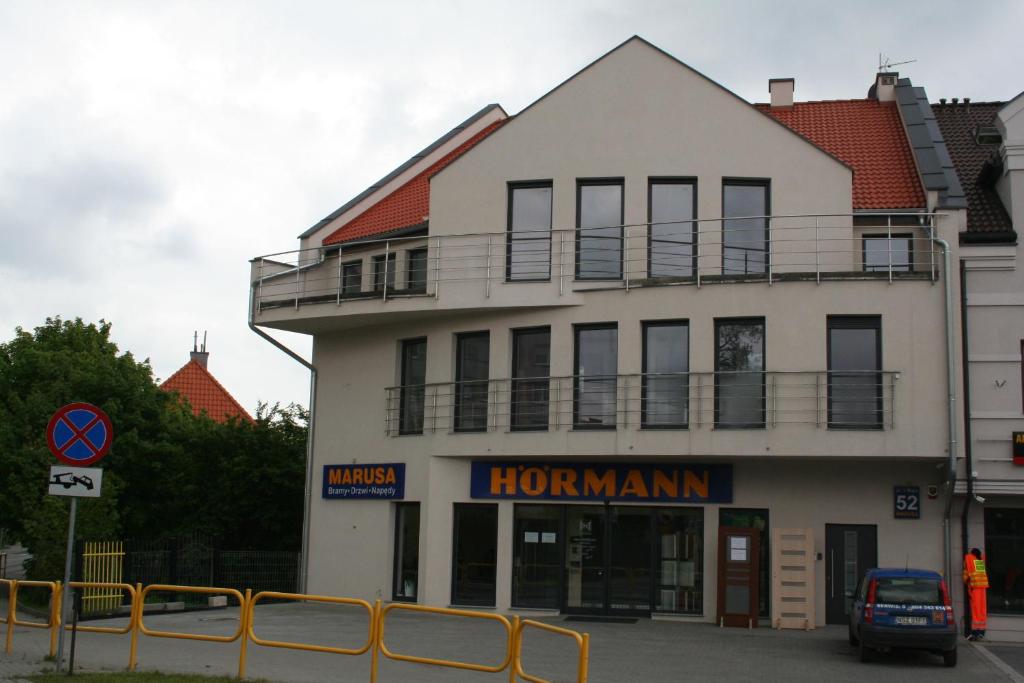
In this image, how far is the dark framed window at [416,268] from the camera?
26078 mm

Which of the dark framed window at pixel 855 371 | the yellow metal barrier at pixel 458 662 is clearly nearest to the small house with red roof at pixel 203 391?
the dark framed window at pixel 855 371

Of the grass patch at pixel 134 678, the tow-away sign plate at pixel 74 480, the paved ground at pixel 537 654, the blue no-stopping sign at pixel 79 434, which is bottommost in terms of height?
the paved ground at pixel 537 654

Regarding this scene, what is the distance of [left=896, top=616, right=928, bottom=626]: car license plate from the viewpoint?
1713cm

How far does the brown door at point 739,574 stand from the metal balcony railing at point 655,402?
6.80 ft

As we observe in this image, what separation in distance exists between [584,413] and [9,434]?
56.0ft

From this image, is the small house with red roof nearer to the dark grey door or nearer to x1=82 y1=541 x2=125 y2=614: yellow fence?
x1=82 y1=541 x2=125 y2=614: yellow fence

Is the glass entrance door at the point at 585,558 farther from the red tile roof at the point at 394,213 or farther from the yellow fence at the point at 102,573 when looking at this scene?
the yellow fence at the point at 102,573

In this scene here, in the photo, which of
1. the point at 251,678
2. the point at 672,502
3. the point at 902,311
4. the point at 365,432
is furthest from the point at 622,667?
the point at 365,432

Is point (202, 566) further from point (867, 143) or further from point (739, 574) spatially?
point (867, 143)

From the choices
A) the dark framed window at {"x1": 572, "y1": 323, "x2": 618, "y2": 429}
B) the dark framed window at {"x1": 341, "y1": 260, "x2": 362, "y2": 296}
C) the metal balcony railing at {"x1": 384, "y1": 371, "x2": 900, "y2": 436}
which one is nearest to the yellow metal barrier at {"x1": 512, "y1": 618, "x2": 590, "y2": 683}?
the metal balcony railing at {"x1": 384, "y1": 371, "x2": 900, "y2": 436}

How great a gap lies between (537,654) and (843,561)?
8376 mm

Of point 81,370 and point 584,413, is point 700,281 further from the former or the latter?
point 81,370

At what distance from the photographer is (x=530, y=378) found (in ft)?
79.3

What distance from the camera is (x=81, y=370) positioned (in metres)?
34.5
